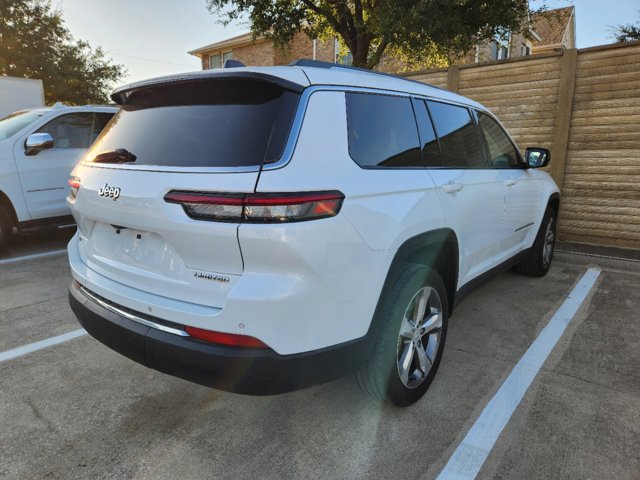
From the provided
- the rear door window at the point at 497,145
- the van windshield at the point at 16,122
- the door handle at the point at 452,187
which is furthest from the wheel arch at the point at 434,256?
the van windshield at the point at 16,122

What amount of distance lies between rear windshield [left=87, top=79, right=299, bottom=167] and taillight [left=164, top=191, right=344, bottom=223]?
162mm

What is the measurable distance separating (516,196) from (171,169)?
310cm

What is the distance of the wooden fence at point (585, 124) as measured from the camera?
6059mm

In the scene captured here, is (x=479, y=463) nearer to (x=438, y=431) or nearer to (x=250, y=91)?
(x=438, y=431)

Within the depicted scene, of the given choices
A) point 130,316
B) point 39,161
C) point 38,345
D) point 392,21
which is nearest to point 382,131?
point 130,316

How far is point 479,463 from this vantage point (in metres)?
2.13

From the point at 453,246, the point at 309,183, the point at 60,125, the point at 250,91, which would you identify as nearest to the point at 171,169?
the point at 250,91

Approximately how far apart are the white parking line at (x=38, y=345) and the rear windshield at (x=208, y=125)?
172 cm

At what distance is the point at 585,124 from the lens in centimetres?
637

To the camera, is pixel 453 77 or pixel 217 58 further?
pixel 217 58

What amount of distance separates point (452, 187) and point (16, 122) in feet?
19.1

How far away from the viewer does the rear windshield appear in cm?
187

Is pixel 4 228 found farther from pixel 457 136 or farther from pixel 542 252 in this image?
pixel 542 252

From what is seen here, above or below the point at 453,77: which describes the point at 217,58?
above
